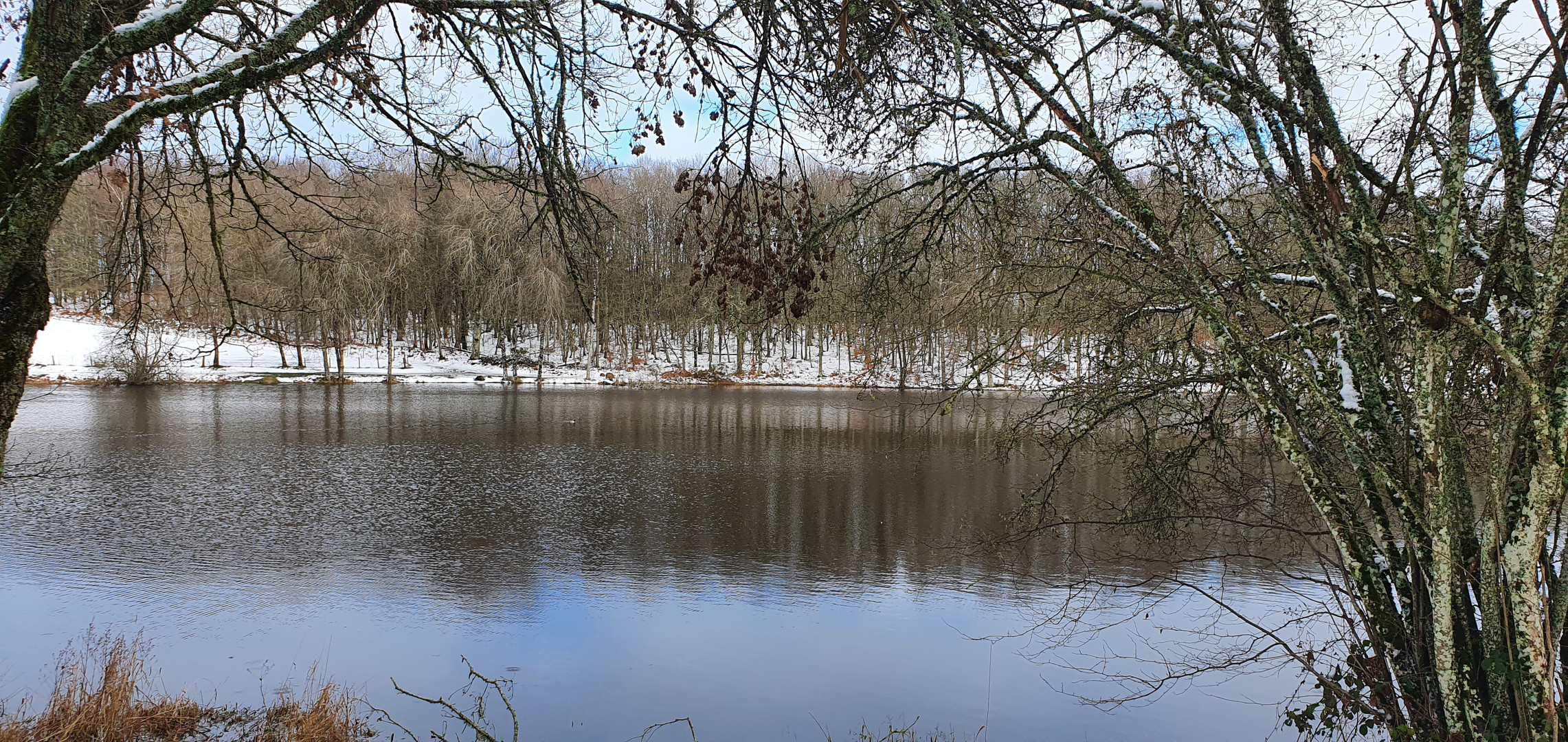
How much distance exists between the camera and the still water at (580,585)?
7.01 metres

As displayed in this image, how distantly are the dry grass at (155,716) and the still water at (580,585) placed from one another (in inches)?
14.6

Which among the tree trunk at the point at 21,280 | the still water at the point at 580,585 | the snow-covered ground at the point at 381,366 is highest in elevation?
the tree trunk at the point at 21,280

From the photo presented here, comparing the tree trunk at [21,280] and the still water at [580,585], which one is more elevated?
the tree trunk at [21,280]

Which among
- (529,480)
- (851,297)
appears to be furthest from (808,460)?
(851,297)

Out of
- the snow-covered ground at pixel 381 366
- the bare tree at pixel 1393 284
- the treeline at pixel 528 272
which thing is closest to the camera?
the bare tree at pixel 1393 284

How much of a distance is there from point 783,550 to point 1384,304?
838cm

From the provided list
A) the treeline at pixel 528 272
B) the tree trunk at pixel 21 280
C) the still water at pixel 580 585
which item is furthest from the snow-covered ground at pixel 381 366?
the tree trunk at pixel 21 280

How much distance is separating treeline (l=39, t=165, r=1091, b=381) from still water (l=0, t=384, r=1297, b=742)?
5.22 feet

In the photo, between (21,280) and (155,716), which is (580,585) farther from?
(21,280)

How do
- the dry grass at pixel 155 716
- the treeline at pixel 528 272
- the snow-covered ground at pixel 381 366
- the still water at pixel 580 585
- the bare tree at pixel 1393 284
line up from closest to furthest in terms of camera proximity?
the bare tree at pixel 1393 284
the treeline at pixel 528 272
the dry grass at pixel 155 716
the still water at pixel 580 585
the snow-covered ground at pixel 381 366

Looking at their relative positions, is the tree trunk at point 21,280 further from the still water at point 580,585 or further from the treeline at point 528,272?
the still water at point 580,585

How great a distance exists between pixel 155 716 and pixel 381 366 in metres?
37.1

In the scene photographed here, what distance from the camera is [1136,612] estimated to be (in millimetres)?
8898

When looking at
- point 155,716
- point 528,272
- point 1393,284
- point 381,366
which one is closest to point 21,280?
point 155,716
